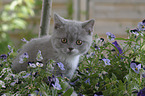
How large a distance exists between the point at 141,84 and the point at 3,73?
71 cm

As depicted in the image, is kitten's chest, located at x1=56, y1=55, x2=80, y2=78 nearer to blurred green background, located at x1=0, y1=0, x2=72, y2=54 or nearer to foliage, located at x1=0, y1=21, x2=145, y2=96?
foliage, located at x1=0, y1=21, x2=145, y2=96

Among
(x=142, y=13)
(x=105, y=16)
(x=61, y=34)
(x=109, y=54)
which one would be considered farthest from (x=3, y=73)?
(x=142, y=13)

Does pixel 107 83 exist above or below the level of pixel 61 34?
below

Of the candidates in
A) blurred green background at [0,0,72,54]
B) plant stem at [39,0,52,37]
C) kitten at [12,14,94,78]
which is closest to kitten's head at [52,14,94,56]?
kitten at [12,14,94,78]

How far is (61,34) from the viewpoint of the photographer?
1.39 metres

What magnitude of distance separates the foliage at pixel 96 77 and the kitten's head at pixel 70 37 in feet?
0.47

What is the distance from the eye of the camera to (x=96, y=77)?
1.10 m

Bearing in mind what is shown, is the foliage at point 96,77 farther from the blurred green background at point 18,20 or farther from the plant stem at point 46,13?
the blurred green background at point 18,20

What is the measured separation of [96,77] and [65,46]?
0.38 meters

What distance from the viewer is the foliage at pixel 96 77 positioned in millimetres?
883

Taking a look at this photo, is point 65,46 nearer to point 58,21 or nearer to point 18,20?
point 58,21

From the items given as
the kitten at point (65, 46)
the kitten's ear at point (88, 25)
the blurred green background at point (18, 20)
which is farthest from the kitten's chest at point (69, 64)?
the blurred green background at point (18, 20)

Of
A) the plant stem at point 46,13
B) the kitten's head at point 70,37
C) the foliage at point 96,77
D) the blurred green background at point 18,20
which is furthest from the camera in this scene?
the blurred green background at point 18,20

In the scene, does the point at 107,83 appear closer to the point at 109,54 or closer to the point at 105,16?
the point at 109,54
